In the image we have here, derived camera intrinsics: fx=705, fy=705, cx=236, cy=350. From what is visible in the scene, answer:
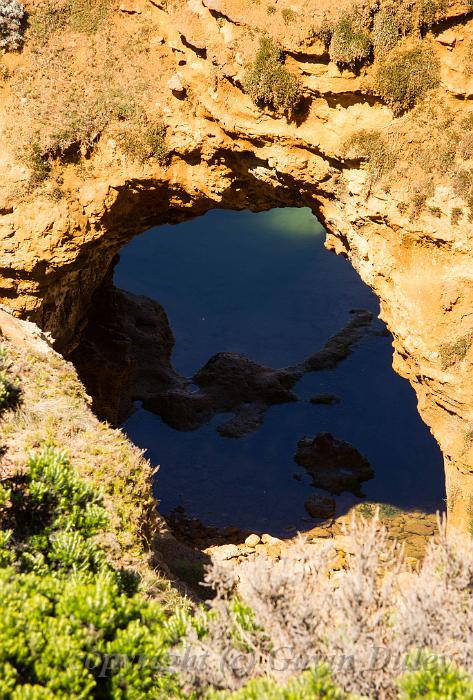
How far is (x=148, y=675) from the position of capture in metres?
7.32

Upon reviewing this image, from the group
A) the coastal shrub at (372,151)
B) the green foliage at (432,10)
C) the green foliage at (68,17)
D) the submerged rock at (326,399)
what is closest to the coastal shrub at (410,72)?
the green foliage at (432,10)

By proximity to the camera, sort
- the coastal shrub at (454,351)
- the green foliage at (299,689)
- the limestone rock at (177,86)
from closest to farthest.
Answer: the green foliage at (299,689), the coastal shrub at (454,351), the limestone rock at (177,86)

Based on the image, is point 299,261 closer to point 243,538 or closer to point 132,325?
point 132,325

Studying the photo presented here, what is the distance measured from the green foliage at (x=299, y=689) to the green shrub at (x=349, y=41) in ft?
39.6

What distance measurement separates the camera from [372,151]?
1515 cm

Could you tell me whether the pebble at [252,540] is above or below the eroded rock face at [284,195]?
below

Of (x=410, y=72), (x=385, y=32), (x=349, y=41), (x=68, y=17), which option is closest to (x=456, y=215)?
(x=410, y=72)

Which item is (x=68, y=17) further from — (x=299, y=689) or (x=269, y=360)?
(x=299, y=689)

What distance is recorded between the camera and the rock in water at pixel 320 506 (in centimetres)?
2233

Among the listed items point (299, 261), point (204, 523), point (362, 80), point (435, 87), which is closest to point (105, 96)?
point (362, 80)

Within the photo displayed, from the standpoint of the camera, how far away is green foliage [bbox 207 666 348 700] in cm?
630

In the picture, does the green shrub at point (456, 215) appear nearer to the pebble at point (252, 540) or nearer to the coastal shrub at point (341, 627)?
the coastal shrub at point (341, 627)

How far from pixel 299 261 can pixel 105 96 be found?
62.1 ft

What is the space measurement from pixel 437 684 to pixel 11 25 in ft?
59.0
